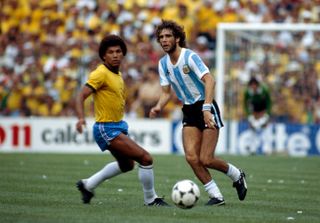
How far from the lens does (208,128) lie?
1195 centimetres

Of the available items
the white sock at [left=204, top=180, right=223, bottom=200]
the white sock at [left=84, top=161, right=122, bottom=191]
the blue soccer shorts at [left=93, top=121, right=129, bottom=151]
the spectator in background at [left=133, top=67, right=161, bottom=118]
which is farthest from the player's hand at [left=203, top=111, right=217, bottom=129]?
the spectator in background at [left=133, top=67, right=161, bottom=118]

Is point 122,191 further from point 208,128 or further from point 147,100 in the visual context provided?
point 147,100

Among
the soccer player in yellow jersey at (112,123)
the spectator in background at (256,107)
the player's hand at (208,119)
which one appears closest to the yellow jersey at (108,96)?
the soccer player in yellow jersey at (112,123)

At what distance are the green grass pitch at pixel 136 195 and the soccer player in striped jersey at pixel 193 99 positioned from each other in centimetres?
51

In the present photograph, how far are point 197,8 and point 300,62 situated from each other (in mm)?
3787

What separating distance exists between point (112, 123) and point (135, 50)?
1649cm

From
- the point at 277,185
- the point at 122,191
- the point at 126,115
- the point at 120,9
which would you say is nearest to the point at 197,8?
the point at 120,9

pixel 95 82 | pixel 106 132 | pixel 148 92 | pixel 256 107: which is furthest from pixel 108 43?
pixel 148 92

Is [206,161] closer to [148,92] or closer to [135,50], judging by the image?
[148,92]

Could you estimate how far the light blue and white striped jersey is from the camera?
1178 cm

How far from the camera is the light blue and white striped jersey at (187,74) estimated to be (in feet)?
38.7

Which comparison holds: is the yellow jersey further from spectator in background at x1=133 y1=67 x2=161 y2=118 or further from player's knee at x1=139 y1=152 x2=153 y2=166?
spectator in background at x1=133 y1=67 x2=161 y2=118

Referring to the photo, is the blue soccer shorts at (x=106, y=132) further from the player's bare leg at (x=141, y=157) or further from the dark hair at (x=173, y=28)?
the dark hair at (x=173, y=28)

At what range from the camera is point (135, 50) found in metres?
28.0
